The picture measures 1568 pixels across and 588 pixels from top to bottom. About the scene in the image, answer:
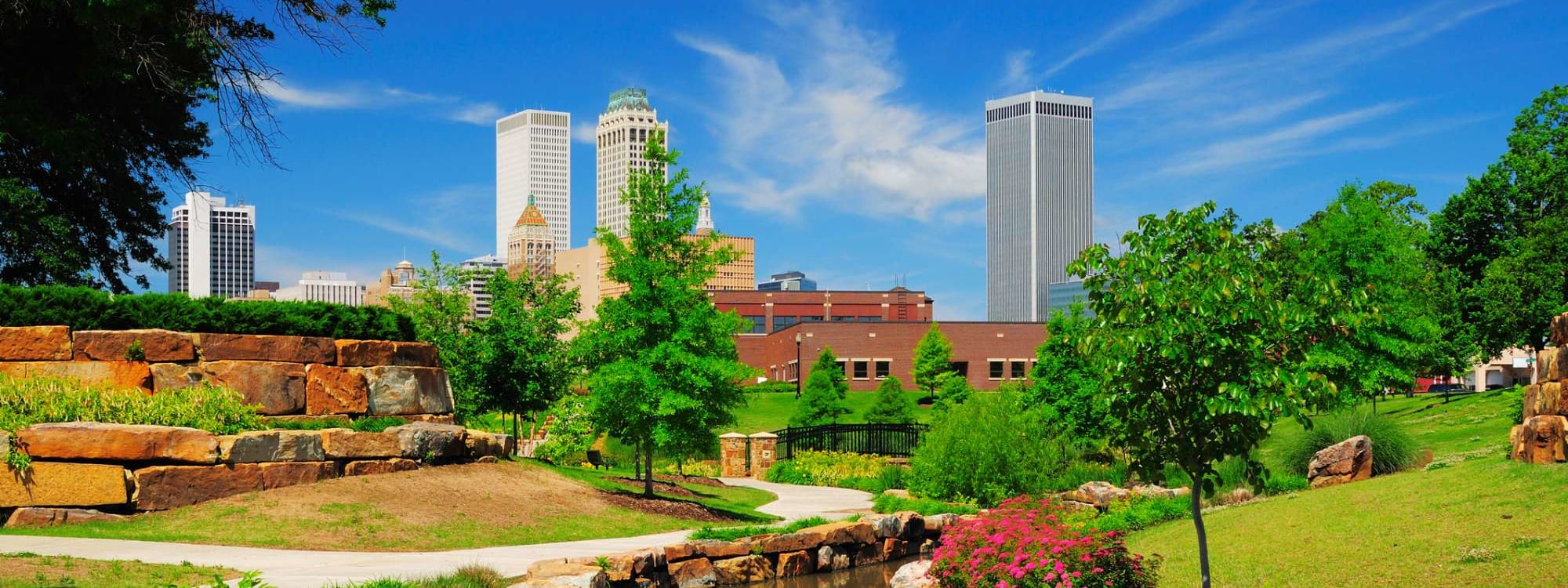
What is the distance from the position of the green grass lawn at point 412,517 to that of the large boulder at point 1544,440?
1157 cm

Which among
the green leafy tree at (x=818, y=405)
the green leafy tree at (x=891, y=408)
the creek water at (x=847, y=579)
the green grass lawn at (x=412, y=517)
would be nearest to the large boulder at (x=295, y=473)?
the green grass lawn at (x=412, y=517)

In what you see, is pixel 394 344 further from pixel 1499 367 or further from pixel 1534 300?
pixel 1499 367

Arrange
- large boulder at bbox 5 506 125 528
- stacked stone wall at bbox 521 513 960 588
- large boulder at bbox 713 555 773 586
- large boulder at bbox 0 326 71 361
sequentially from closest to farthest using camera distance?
stacked stone wall at bbox 521 513 960 588
large boulder at bbox 5 506 125 528
large boulder at bbox 713 555 773 586
large boulder at bbox 0 326 71 361

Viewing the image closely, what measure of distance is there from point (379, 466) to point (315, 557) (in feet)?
14.0

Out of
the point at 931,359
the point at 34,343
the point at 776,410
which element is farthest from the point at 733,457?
the point at 931,359

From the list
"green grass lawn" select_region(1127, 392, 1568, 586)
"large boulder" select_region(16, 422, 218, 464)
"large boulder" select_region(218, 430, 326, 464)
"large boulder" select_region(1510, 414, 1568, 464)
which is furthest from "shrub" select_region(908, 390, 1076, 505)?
"large boulder" select_region(16, 422, 218, 464)

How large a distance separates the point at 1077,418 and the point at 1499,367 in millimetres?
82046

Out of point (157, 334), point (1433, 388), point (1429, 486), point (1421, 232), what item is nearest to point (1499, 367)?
point (1433, 388)

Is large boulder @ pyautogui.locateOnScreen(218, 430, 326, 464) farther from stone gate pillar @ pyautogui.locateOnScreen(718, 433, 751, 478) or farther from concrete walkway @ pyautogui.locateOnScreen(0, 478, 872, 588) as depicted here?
stone gate pillar @ pyautogui.locateOnScreen(718, 433, 751, 478)

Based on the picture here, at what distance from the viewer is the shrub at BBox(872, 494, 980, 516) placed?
2058 centimetres

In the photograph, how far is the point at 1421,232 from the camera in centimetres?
4688

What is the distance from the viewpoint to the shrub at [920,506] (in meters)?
20.6

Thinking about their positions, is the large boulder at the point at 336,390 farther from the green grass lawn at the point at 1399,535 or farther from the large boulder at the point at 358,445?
the green grass lawn at the point at 1399,535

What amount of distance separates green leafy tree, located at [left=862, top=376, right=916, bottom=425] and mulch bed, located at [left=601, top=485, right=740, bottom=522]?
27627 mm
